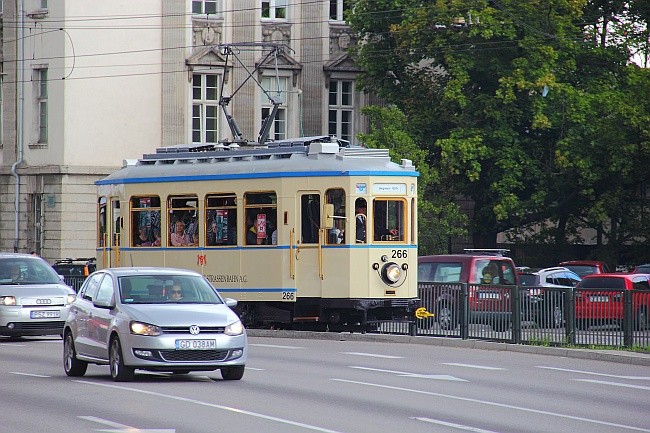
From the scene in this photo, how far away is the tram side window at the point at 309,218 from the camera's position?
98.4 ft

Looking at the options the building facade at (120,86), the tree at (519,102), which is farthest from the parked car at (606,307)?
the building facade at (120,86)

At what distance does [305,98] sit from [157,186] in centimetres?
2664

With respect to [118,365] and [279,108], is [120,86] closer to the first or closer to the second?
[279,108]

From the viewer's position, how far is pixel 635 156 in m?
50.6

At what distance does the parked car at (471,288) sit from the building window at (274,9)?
86.2 feet

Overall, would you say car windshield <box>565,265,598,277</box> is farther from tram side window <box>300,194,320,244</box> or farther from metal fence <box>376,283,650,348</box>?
tram side window <box>300,194,320,244</box>

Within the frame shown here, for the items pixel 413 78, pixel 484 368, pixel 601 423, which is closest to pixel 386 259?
pixel 484 368

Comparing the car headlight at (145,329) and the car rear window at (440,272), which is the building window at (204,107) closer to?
the car rear window at (440,272)

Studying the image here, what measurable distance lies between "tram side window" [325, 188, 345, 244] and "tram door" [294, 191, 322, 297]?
22 centimetres

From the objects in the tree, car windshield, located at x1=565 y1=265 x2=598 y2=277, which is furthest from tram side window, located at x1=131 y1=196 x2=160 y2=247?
the tree

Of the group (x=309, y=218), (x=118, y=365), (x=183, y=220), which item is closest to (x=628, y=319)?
(x=309, y=218)

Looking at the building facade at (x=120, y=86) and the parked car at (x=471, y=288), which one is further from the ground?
the building facade at (x=120, y=86)

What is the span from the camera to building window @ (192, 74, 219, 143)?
57500 mm

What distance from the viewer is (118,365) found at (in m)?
18.9
